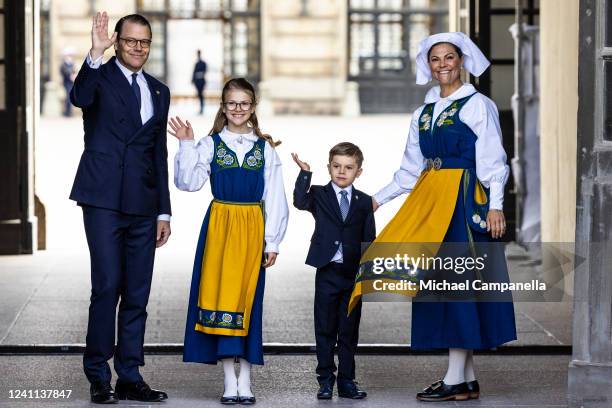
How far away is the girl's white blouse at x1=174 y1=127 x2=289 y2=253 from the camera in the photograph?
6492 mm

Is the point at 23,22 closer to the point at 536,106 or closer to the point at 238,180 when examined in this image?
the point at 536,106

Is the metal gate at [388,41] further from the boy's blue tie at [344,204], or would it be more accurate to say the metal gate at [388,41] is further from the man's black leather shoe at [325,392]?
the man's black leather shoe at [325,392]

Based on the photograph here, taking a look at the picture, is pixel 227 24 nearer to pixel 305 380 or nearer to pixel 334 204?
pixel 305 380

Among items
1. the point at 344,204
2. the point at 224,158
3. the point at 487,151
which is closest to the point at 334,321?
the point at 344,204

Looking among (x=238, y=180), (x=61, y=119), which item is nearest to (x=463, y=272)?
(x=238, y=180)

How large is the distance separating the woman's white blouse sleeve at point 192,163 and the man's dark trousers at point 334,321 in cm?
72

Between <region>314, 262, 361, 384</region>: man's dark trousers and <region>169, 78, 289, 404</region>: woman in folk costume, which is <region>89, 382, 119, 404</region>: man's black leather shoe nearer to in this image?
<region>169, 78, 289, 404</region>: woman in folk costume

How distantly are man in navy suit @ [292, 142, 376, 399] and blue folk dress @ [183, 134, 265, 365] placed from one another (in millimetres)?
238

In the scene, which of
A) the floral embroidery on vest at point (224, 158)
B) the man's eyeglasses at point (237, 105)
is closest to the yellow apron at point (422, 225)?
the floral embroidery on vest at point (224, 158)

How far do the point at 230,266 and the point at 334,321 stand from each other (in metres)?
0.57

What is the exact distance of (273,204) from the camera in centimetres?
653

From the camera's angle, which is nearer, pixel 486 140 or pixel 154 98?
pixel 486 140

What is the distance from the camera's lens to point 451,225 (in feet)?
21.6

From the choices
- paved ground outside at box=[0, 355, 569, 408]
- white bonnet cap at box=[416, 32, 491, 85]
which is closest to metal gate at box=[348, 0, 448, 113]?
paved ground outside at box=[0, 355, 569, 408]
